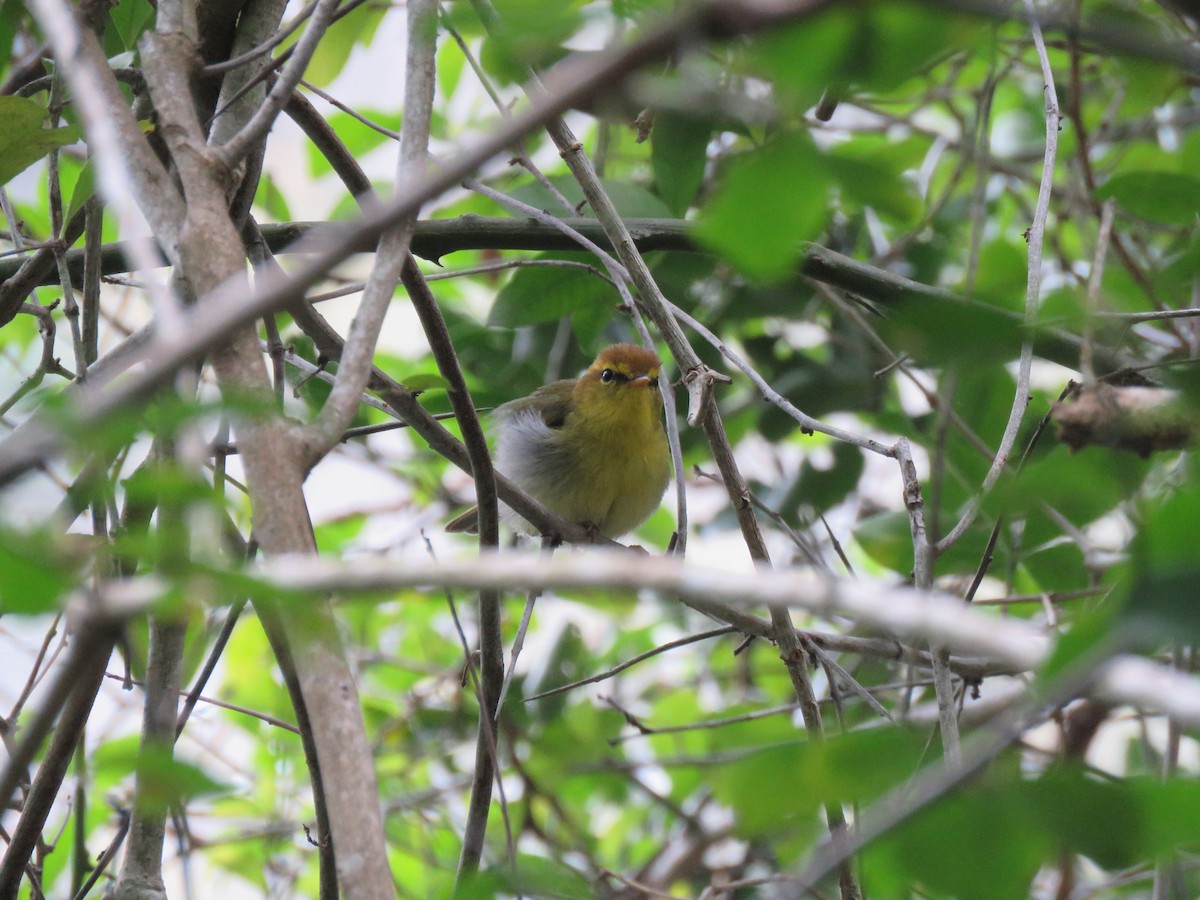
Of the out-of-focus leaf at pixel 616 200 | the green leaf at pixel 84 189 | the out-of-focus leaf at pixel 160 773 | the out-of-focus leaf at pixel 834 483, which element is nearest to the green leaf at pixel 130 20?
the green leaf at pixel 84 189

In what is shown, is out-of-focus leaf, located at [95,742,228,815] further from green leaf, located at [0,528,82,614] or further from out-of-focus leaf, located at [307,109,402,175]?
out-of-focus leaf, located at [307,109,402,175]

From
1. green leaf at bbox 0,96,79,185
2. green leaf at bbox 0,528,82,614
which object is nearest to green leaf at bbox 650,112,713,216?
green leaf at bbox 0,96,79,185

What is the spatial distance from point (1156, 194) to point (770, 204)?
9.38 feet

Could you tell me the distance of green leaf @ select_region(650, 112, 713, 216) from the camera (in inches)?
136

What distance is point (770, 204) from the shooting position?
3.21ft

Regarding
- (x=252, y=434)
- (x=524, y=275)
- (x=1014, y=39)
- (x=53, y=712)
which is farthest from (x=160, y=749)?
(x=1014, y=39)

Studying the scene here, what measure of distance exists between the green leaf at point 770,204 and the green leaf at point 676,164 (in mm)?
2497

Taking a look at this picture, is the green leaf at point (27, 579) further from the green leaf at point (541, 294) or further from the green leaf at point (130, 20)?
the green leaf at point (541, 294)

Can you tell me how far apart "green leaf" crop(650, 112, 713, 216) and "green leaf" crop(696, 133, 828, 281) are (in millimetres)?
2497

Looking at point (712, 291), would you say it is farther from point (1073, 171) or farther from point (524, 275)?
point (1073, 171)

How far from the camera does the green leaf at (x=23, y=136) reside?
95.5 inches

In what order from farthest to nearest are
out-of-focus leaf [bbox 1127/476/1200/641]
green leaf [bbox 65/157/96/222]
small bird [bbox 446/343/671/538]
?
1. small bird [bbox 446/343/671/538]
2. green leaf [bbox 65/157/96/222]
3. out-of-focus leaf [bbox 1127/476/1200/641]

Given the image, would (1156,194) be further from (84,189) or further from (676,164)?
(84,189)

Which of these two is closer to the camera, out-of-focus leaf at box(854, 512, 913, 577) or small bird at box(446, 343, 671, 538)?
out-of-focus leaf at box(854, 512, 913, 577)
